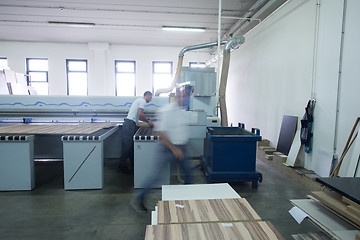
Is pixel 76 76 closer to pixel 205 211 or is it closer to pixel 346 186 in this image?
pixel 205 211

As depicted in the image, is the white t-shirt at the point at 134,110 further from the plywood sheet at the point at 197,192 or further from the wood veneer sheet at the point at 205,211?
the wood veneer sheet at the point at 205,211

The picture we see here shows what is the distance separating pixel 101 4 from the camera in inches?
194

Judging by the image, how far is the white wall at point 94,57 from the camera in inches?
329

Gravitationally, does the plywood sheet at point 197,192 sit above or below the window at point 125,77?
below

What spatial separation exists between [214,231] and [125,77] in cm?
848

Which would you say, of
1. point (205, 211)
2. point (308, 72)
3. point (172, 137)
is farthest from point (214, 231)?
point (308, 72)

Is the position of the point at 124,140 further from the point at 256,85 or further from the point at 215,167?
the point at 256,85

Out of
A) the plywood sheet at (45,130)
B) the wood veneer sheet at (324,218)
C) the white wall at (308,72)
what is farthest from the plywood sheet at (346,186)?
the plywood sheet at (45,130)

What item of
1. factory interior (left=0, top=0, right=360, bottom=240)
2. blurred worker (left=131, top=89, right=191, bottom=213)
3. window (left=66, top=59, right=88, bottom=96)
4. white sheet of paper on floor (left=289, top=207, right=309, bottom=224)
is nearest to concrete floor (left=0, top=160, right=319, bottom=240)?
factory interior (left=0, top=0, right=360, bottom=240)

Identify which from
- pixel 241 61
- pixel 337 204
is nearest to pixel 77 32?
pixel 241 61

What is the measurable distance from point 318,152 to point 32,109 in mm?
4353

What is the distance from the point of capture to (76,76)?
8695mm

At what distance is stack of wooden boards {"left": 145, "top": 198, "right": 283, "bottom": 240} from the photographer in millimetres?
951

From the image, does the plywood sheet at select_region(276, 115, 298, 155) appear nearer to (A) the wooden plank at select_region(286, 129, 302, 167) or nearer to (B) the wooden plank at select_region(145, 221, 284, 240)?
(A) the wooden plank at select_region(286, 129, 302, 167)
